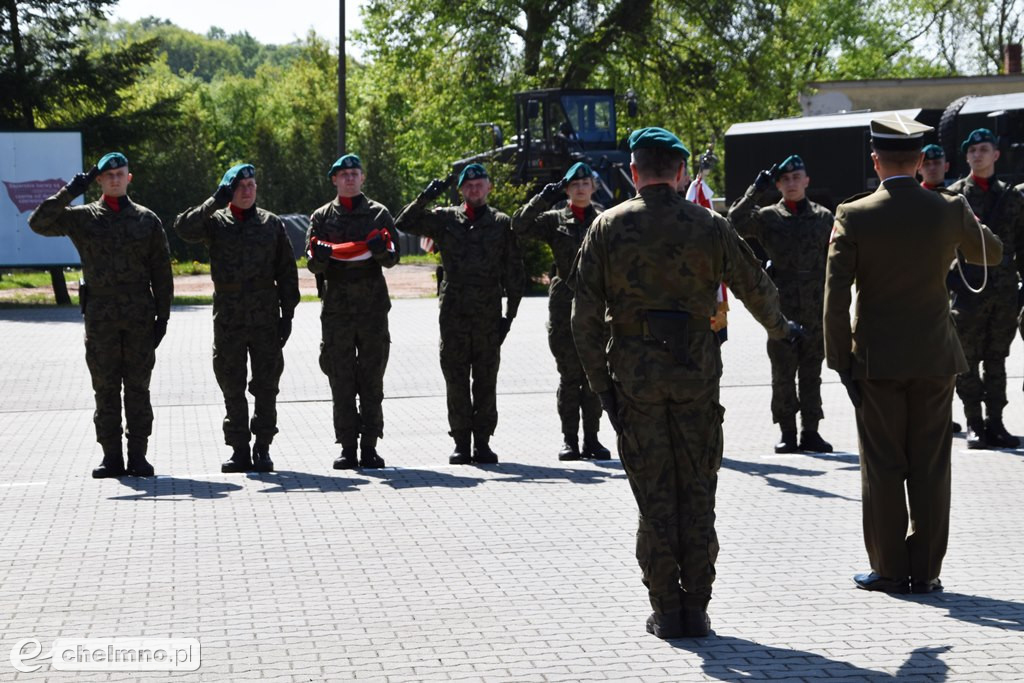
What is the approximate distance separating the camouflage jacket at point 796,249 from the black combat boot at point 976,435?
127cm

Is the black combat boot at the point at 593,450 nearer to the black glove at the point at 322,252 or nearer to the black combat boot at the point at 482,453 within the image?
the black combat boot at the point at 482,453

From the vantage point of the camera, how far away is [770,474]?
9586 millimetres

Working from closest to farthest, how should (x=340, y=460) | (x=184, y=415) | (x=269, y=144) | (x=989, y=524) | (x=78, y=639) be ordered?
1. (x=78, y=639)
2. (x=989, y=524)
3. (x=340, y=460)
4. (x=184, y=415)
5. (x=269, y=144)

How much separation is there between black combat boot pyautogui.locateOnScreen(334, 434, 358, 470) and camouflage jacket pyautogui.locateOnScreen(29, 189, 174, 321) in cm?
153

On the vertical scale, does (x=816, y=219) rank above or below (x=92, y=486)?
above

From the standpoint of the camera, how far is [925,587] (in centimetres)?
630

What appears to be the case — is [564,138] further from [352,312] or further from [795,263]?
[352,312]

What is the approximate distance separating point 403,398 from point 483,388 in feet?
13.1

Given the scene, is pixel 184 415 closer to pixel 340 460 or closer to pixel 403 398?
pixel 403 398

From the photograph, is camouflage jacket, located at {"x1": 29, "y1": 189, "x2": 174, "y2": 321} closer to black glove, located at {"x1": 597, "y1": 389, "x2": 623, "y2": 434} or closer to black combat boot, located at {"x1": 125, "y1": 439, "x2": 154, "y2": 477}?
black combat boot, located at {"x1": 125, "y1": 439, "x2": 154, "y2": 477}

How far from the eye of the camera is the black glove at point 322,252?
9.98 metres

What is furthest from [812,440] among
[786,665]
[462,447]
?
[786,665]

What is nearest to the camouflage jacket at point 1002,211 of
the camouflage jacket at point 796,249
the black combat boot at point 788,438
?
the camouflage jacket at point 796,249

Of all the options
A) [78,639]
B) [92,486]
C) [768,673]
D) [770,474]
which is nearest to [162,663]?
[78,639]
